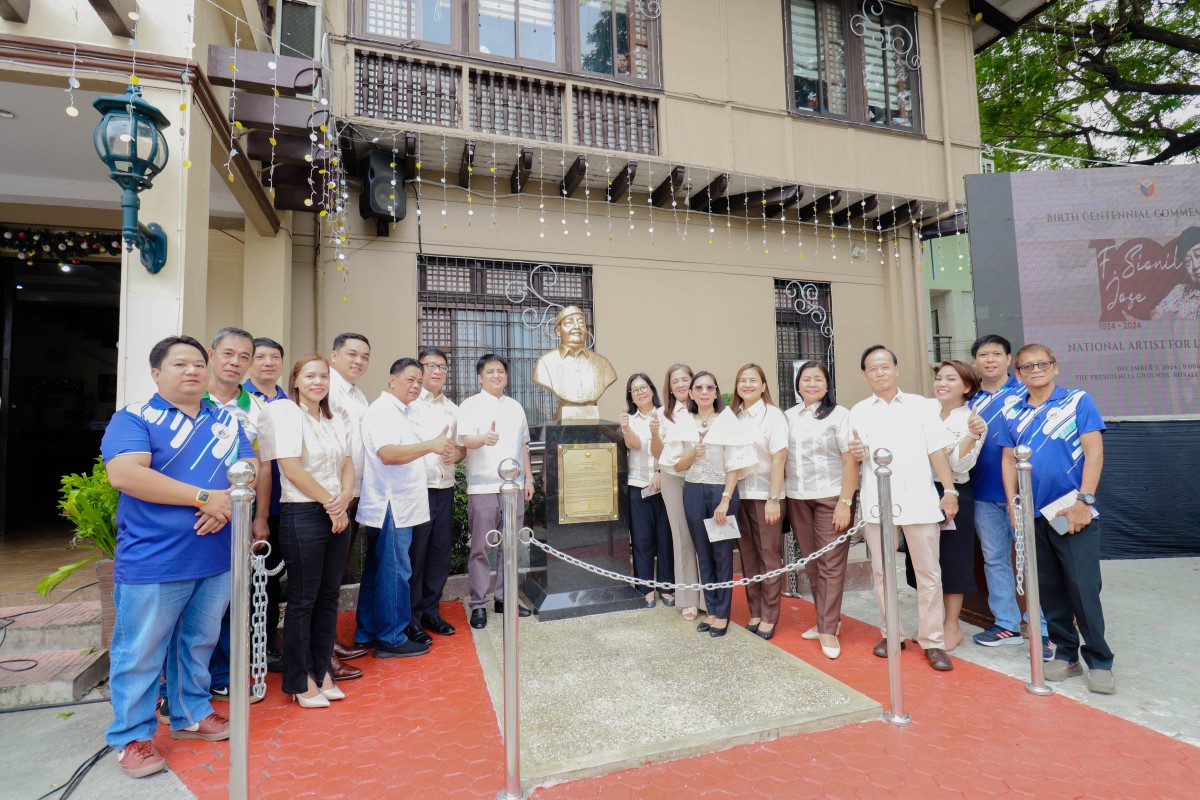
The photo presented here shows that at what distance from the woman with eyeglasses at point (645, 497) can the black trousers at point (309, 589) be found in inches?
84.6

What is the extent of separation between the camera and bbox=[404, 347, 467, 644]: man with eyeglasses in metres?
4.02

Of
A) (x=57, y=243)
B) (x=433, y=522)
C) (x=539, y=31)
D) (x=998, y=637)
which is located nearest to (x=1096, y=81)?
(x=539, y=31)

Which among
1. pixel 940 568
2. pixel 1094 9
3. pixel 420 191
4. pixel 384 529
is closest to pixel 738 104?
pixel 420 191

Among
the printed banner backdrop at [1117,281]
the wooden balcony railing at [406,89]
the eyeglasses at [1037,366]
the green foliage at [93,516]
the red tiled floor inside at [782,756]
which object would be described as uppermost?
the wooden balcony railing at [406,89]

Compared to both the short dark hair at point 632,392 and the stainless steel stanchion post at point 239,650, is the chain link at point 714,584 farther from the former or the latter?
the short dark hair at point 632,392

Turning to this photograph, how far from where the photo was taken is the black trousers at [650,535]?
181 inches

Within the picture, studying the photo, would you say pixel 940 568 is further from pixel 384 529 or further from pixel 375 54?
pixel 375 54

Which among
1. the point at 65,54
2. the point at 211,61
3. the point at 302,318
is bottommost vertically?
the point at 302,318

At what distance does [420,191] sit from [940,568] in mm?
6453

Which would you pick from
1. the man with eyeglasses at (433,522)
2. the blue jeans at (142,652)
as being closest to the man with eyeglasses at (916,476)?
the man with eyeglasses at (433,522)

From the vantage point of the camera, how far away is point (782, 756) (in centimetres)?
262

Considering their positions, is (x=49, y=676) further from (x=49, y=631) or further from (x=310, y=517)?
(x=310, y=517)

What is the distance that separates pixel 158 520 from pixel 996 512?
4.50 m

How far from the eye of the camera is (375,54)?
22.4 ft
